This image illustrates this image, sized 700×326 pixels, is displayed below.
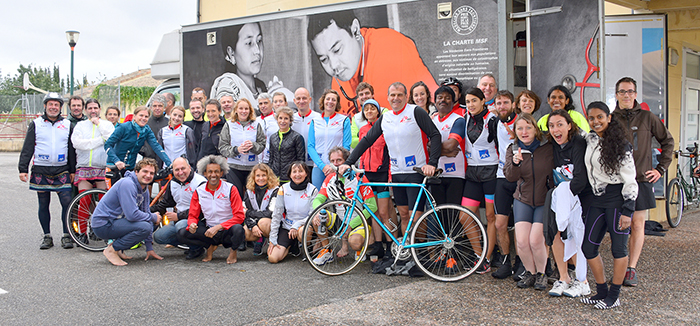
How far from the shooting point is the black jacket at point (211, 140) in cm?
674

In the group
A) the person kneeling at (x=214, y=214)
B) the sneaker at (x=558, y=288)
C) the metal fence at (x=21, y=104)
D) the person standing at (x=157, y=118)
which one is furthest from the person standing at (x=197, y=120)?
the metal fence at (x=21, y=104)

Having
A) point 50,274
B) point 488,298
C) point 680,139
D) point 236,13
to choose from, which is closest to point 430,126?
point 488,298

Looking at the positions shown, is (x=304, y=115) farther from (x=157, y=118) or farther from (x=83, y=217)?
(x=83, y=217)

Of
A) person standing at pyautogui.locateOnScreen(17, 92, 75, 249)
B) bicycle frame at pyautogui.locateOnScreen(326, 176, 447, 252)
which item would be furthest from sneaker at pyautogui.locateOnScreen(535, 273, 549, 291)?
person standing at pyautogui.locateOnScreen(17, 92, 75, 249)

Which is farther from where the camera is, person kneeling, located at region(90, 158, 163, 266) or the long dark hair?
person kneeling, located at region(90, 158, 163, 266)

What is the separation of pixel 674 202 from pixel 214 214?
6324 mm

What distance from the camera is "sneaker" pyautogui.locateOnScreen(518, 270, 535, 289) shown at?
4.53 metres

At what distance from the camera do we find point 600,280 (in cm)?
404

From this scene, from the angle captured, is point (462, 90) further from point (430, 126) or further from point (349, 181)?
point (349, 181)

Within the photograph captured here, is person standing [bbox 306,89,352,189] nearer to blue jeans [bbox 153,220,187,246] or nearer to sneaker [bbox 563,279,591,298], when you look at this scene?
blue jeans [bbox 153,220,187,246]

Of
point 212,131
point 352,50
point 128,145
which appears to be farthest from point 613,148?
point 128,145

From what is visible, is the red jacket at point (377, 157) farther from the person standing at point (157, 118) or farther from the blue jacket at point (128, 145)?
the person standing at point (157, 118)

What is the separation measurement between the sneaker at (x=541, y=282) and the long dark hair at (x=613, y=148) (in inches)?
43.7

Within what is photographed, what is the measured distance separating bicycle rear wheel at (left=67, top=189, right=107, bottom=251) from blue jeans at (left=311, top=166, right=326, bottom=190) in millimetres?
2425
